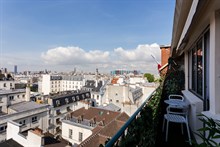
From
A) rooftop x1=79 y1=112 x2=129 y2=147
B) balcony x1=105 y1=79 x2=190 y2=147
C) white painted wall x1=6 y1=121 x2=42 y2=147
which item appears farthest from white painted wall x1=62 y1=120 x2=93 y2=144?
balcony x1=105 y1=79 x2=190 y2=147

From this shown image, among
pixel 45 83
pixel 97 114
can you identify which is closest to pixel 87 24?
pixel 97 114

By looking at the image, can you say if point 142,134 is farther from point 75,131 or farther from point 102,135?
point 75,131

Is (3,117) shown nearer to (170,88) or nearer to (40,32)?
(40,32)

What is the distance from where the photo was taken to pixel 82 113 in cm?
1634

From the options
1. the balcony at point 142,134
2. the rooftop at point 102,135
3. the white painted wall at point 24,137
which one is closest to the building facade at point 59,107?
the white painted wall at point 24,137

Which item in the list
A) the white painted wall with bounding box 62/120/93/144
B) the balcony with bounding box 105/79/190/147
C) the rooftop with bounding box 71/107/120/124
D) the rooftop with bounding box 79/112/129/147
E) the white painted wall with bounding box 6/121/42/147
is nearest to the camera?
the balcony with bounding box 105/79/190/147

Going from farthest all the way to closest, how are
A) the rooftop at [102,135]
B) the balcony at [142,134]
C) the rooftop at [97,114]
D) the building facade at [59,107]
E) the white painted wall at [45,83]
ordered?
the white painted wall at [45,83] → the building facade at [59,107] → the rooftop at [97,114] → the rooftop at [102,135] → the balcony at [142,134]

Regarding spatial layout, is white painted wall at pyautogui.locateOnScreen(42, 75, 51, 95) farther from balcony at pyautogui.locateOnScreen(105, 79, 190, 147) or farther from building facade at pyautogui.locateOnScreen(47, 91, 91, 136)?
balcony at pyautogui.locateOnScreen(105, 79, 190, 147)

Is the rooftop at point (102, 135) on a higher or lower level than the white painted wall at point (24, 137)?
higher

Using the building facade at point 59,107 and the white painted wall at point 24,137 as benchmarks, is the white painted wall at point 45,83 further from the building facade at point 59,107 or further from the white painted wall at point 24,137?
the white painted wall at point 24,137

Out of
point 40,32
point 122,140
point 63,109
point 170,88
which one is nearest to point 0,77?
point 63,109

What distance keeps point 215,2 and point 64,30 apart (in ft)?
55.8

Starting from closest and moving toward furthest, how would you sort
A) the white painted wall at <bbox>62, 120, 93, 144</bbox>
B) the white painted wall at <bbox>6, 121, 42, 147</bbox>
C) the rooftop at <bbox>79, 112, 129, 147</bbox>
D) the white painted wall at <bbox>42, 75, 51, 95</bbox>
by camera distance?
the rooftop at <bbox>79, 112, 129, 147</bbox>, the white painted wall at <bbox>6, 121, 42, 147</bbox>, the white painted wall at <bbox>62, 120, 93, 144</bbox>, the white painted wall at <bbox>42, 75, 51, 95</bbox>

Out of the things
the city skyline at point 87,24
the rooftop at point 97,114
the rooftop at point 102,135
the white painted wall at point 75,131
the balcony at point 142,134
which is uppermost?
the city skyline at point 87,24
